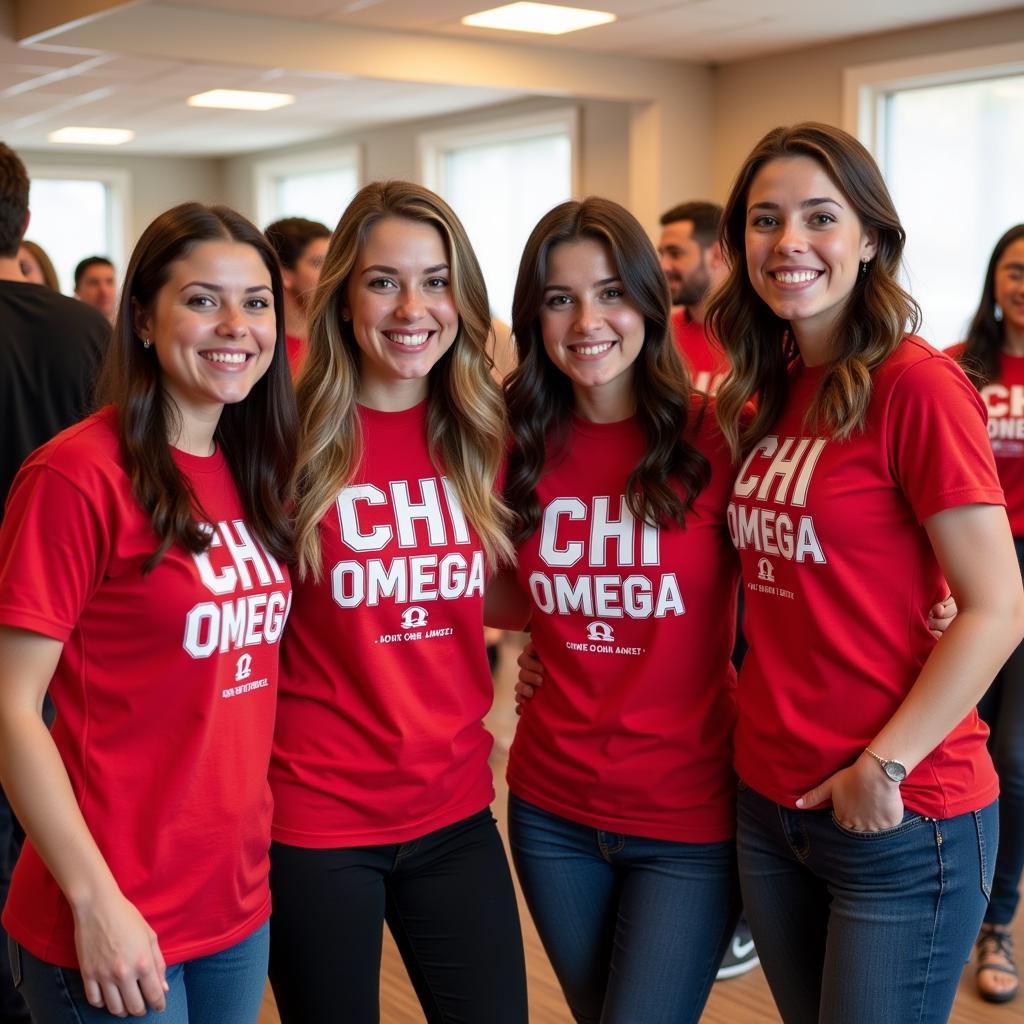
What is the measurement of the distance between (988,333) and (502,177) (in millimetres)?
7395

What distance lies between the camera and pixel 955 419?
1749mm

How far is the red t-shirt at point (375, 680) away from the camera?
198cm

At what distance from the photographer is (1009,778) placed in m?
3.39

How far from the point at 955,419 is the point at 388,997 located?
2.29m

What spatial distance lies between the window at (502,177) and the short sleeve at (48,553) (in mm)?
8437

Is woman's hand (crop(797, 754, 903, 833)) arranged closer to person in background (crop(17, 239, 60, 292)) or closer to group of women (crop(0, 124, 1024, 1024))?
group of women (crop(0, 124, 1024, 1024))

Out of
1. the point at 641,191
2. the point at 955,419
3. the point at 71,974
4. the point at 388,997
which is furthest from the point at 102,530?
the point at 641,191

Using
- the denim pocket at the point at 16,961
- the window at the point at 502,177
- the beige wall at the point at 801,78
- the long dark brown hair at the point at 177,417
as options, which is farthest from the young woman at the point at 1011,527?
the window at the point at 502,177

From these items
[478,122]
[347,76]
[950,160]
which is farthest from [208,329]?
[478,122]

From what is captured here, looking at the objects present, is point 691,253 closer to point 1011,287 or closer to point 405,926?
point 1011,287

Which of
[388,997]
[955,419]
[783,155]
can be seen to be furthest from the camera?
[388,997]

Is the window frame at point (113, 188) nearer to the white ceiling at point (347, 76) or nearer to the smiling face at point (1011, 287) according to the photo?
the white ceiling at point (347, 76)

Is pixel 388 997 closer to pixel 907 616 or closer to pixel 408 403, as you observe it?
pixel 408 403

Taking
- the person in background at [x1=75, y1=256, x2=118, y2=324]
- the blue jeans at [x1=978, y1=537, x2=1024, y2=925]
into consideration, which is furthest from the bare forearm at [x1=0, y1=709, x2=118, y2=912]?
the person in background at [x1=75, y1=256, x2=118, y2=324]
